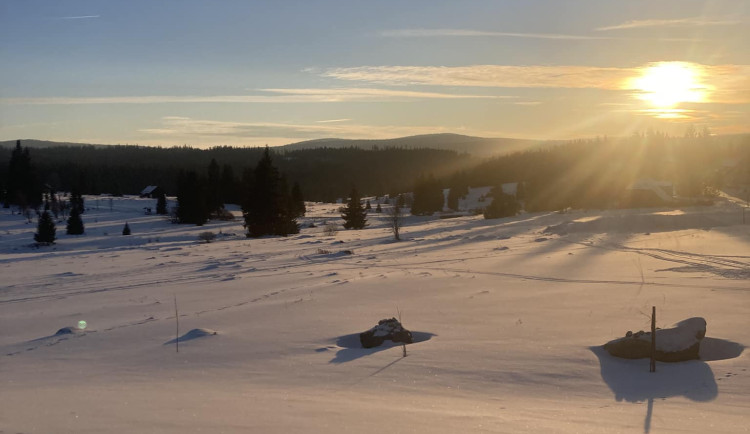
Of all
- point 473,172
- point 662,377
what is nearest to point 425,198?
point 473,172

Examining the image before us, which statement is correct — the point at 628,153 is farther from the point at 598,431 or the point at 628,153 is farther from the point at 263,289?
the point at 598,431

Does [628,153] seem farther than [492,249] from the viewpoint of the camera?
Yes

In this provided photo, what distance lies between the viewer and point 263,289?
18.1 m

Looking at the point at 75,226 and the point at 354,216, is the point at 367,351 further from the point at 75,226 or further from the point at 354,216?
the point at 75,226

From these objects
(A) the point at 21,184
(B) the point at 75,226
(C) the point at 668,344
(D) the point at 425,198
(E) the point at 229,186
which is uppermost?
(E) the point at 229,186

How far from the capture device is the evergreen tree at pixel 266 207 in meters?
46.9

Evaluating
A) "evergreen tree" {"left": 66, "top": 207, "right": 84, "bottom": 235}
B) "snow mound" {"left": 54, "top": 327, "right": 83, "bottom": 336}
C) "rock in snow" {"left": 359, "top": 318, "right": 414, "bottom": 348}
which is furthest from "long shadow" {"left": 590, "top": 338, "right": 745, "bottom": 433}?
"evergreen tree" {"left": 66, "top": 207, "right": 84, "bottom": 235}

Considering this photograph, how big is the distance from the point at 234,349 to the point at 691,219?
4345cm

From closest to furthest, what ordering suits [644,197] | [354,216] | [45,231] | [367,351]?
[367,351] < [45,231] < [354,216] < [644,197]

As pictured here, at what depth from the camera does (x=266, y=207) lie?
47.1 meters

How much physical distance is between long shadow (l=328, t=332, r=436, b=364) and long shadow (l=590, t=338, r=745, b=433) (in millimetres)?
3145

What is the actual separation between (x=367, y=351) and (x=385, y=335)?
0.57m

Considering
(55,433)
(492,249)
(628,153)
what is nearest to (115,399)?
(55,433)

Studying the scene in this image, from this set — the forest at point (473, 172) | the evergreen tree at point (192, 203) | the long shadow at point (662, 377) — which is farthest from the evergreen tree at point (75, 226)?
the long shadow at point (662, 377)
